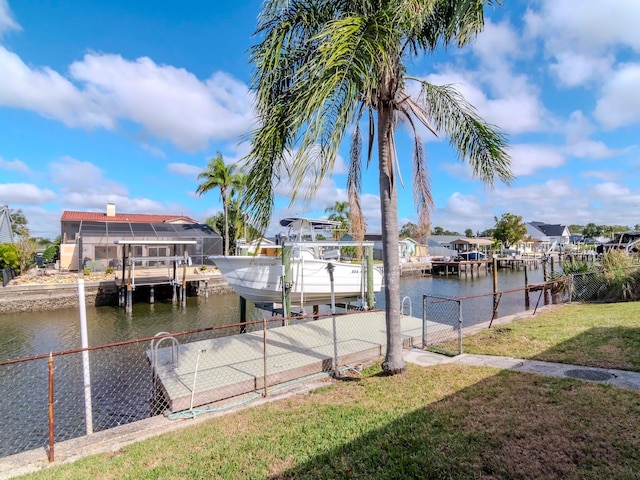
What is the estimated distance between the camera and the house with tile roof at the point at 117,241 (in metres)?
26.5

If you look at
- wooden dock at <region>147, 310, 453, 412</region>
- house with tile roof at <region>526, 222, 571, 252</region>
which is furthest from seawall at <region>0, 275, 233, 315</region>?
house with tile roof at <region>526, 222, 571, 252</region>

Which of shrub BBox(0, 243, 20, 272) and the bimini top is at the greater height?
the bimini top

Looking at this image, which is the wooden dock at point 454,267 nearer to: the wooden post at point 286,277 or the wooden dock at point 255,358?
the wooden post at point 286,277

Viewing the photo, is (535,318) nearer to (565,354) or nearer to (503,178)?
(565,354)

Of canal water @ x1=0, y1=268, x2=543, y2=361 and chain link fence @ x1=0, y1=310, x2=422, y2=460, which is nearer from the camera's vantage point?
chain link fence @ x1=0, y1=310, x2=422, y2=460

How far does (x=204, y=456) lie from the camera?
3.86m

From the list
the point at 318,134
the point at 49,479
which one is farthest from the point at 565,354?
the point at 49,479

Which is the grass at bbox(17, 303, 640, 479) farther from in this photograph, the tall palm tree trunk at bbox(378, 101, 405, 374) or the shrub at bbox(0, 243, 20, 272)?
the shrub at bbox(0, 243, 20, 272)

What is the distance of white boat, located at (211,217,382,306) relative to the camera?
1228 cm

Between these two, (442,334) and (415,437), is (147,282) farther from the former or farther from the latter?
(415,437)

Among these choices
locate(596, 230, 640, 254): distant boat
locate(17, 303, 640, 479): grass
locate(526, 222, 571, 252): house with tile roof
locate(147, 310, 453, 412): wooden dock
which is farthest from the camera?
locate(526, 222, 571, 252): house with tile roof

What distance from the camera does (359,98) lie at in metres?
5.39

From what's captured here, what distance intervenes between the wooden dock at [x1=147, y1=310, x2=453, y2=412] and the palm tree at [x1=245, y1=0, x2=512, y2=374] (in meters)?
1.69

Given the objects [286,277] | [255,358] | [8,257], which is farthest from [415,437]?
[8,257]
